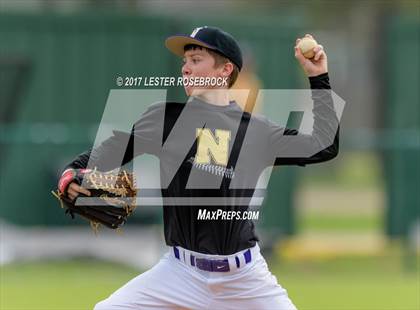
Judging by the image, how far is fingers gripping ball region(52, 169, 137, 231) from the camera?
518cm

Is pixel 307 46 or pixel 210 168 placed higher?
pixel 307 46

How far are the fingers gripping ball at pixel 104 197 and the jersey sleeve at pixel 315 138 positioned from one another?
808 millimetres

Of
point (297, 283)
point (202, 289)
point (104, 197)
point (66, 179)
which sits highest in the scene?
point (66, 179)

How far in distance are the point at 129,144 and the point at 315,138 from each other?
0.97 meters

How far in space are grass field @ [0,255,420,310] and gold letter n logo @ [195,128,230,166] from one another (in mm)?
3736

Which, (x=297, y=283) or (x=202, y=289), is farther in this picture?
(x=297, y=283)

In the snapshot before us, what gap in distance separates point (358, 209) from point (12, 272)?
1184 centimetres

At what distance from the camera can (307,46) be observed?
17.0ft

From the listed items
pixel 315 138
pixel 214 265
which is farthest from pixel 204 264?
pixel 315 138

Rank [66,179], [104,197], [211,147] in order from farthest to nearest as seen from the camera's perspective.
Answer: [211,147] < [104,197] < [66,179]

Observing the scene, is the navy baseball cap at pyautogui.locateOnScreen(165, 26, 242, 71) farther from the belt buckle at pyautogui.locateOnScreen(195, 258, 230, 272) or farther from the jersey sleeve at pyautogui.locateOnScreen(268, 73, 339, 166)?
the belt buckle at pyautogui.locateOnScreen(195, 258, 230, 272)

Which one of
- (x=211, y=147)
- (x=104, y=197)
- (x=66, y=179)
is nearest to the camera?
(x=66, y=179)
